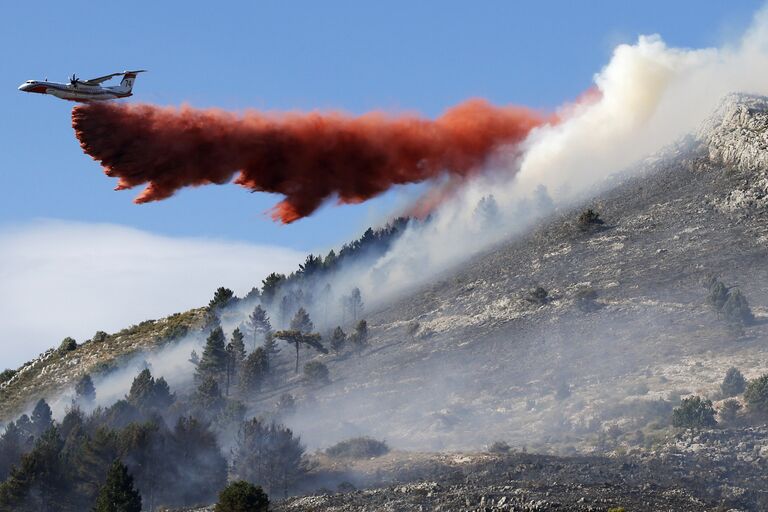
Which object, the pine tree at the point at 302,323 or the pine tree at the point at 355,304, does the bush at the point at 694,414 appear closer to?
the pine tree at the point at 302,323

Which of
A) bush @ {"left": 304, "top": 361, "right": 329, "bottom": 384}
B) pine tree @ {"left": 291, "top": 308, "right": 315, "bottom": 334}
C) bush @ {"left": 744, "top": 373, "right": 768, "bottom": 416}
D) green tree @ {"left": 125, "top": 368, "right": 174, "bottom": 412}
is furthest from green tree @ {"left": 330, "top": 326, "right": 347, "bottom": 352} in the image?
bush @ {"left": 744, "top": 373, "right": 768, "bottom": 416}

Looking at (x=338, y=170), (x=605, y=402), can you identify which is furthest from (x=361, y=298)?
(x=605, y=402)

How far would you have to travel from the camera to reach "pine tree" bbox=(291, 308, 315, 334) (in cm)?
12838

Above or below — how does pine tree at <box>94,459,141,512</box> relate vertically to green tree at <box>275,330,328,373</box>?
below

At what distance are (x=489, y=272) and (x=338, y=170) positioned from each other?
34955mm

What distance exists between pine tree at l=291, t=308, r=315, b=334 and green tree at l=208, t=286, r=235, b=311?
19411mm

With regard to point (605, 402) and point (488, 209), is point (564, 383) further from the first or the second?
point (488, 209)

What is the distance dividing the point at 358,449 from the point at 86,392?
151 ft

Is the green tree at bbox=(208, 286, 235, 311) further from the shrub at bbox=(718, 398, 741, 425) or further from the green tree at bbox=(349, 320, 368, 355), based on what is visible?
the shrub at bbox=(718, 398, 741, 425)

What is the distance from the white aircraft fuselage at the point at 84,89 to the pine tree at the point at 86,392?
174 feet

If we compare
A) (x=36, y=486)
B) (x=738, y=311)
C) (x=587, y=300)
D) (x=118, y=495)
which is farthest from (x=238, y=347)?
(x=118, y=495)

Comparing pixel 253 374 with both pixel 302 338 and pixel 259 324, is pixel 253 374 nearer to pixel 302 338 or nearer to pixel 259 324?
pixel 302 338

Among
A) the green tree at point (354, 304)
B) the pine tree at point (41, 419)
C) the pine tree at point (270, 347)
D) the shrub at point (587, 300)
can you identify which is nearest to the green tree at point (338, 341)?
the pine tree at point (270, 347)

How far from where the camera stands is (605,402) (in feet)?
287
